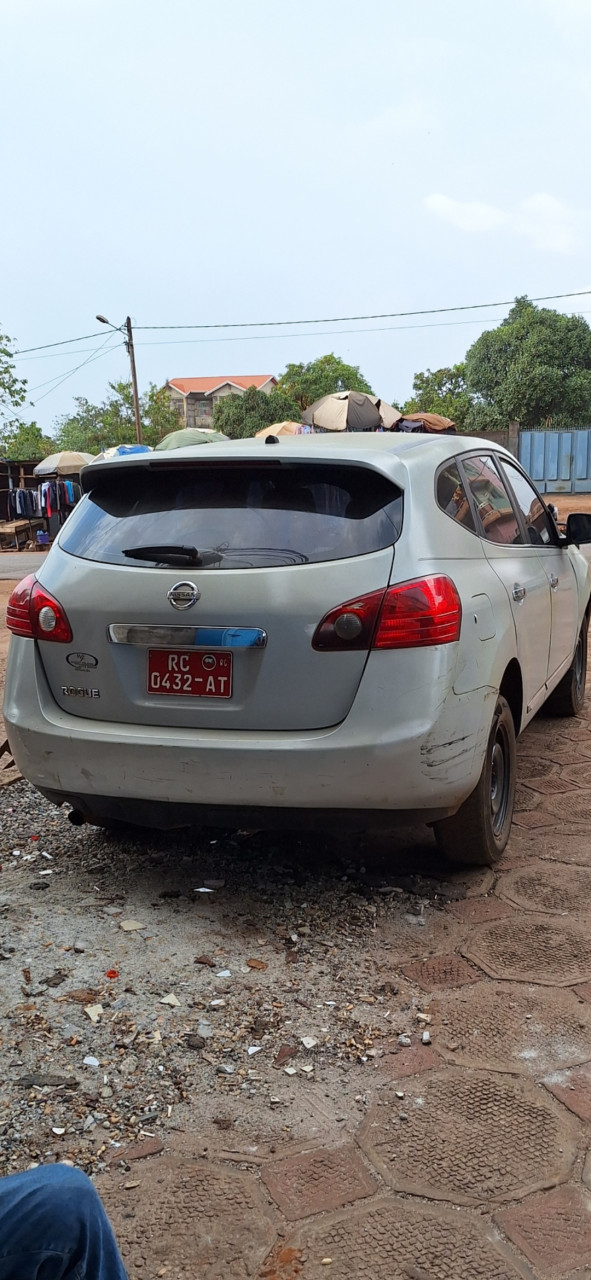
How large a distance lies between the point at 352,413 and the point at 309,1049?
21.0 metres

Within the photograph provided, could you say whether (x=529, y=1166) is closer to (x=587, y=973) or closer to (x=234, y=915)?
(x=587, y=973)

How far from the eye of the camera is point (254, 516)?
3322mm

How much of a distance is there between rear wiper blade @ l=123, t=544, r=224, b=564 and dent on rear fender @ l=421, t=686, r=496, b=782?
2.94ft

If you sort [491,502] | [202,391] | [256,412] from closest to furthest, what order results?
[491,502] < [256,412] < [202,391]

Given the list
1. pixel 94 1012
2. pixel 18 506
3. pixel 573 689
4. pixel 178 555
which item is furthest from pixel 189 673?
pixel 18 506

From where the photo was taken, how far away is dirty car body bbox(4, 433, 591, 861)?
3145mm

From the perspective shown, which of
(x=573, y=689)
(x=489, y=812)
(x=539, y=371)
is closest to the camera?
(x=489, y=812)

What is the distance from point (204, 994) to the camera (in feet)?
9.63

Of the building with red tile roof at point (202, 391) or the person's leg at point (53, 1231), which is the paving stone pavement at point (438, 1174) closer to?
the person's leg at point (53, 1231)

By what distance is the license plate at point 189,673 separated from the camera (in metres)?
3.21

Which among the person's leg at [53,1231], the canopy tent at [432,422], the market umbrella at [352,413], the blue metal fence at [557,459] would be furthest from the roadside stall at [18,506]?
the person's leg at [53,1231]

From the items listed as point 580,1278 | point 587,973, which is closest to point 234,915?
point 587,973

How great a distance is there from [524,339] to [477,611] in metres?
45.1

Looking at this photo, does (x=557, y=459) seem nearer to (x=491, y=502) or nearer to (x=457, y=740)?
(x=491, y=502)
